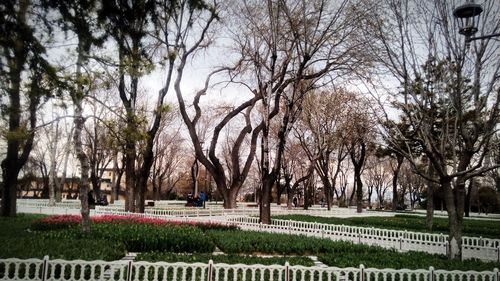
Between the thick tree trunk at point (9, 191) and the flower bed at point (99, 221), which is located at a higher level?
the thick tree trunk at point (9, 191)

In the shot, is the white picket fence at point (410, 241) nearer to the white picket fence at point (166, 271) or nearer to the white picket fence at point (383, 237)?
the white picket fence at point (383, 237)

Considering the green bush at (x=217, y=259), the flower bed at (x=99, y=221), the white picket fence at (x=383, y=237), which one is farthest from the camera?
the flower bed at (x=99, y=221)

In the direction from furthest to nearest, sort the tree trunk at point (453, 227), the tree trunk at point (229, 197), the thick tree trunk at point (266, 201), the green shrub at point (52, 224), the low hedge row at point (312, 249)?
the tree trunk at point (229, 197) → the thick tree trunk at point (266, 201) → the green shrub at point (52, 224) → the tree trunk at point (453, 227) → the low hedge row at point (312, 249)

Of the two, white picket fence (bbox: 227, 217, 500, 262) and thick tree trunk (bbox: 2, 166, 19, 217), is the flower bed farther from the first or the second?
thick tree trunk (bbox: 2, 166, 19, 217)

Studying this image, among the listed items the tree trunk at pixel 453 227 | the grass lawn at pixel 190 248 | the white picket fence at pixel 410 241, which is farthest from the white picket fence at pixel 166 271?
the white picket fence at pixel 410 241

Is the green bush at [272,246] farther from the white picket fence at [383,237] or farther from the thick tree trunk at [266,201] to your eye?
the thick tree trunk at [266,201]

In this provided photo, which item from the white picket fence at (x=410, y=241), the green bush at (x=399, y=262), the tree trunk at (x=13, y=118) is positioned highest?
the tree trunk at (x=13, y=118)

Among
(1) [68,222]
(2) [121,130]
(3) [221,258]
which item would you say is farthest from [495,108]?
(1) [68,222]

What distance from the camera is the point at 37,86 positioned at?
683 cm

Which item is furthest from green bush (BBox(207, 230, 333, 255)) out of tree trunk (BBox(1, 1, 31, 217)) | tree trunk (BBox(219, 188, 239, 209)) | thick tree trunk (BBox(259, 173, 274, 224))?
tree trunk (BBox(219, 188, 239, 209))

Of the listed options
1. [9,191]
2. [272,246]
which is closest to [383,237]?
[272,246]

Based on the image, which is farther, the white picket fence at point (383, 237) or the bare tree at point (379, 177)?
the bare tree at point (379, 177)

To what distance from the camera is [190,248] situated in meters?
12.9

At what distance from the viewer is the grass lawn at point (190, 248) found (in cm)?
928
